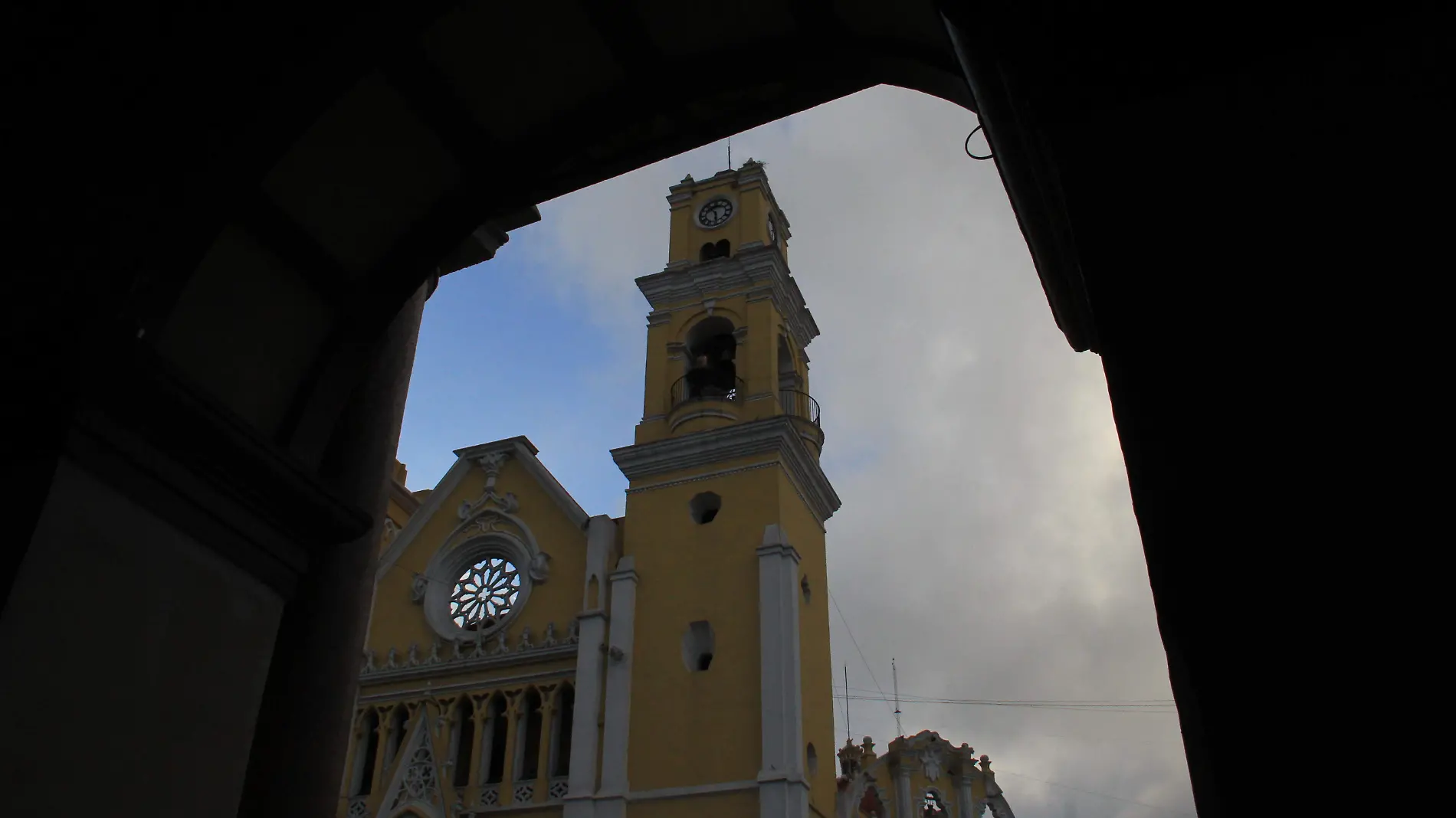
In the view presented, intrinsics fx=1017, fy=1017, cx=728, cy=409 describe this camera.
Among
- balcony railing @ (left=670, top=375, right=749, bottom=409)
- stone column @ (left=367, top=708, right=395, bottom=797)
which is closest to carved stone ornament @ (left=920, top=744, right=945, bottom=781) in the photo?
balcony railing @ (left=670, top=375, right=749, bottom=409)

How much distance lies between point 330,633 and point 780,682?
12328 millimetres

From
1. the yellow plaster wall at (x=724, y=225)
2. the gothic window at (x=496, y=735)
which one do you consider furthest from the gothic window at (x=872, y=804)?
the yellow plaster wall at (x=724, y=225)

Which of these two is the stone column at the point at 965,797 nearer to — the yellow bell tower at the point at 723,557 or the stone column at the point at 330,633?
the yellow bell tower at the point at 723,557

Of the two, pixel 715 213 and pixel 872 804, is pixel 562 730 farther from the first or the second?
pixel 715 213

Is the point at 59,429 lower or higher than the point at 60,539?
higher

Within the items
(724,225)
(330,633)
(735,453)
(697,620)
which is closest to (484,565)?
(697,620)

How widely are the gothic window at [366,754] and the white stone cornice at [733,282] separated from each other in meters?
9.62

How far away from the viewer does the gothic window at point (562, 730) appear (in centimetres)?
1681

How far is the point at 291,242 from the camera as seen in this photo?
405 cm

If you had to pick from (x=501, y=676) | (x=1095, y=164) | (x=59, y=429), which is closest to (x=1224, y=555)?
(x=1095, y=164)

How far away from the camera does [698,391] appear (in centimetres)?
1988

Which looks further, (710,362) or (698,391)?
(710,362)

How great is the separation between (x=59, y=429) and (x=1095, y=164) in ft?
10.1

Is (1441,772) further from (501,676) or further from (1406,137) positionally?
(501,676)
